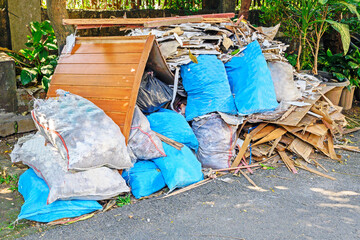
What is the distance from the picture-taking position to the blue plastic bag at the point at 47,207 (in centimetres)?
281

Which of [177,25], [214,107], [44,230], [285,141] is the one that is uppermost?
[177,25]

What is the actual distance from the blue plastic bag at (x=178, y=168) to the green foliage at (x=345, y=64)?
3725 mm

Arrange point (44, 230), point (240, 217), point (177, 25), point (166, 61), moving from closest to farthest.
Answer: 1. point (44, 230)
2. point (240, 217)
3. point (166, 61)
4. point (177, 25)

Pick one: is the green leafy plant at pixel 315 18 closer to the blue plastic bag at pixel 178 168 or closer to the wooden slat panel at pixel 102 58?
the wooden slat panel at pixel 102 58

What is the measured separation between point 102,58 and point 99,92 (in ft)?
1.50

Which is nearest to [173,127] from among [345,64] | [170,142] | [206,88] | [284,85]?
[170,142]

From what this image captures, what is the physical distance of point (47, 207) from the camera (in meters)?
2.82

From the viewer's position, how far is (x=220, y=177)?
12.3ft

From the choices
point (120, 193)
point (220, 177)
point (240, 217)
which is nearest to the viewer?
point (240, 217)

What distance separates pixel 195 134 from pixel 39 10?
143 inches

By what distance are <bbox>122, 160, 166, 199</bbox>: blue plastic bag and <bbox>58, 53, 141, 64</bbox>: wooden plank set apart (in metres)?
1.09

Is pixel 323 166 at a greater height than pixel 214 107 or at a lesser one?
lesser

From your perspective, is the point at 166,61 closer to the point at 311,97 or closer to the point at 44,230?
the point at 311,97

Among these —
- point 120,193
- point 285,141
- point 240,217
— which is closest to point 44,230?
point 120,193
